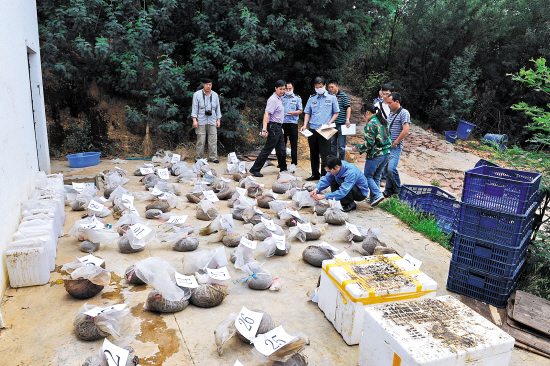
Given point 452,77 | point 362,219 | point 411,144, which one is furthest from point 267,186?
point 452,77

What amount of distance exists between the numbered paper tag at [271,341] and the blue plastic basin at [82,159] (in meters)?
6.01

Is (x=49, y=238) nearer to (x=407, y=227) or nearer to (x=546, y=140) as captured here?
(x=407, y=227)

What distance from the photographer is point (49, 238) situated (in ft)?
10.2

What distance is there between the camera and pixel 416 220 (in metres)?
4.78

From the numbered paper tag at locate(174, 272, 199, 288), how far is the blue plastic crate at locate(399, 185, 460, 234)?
127 inches

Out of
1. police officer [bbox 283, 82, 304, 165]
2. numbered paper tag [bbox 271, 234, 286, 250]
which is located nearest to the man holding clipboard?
police officer [bbox 283, 82, 304, 165]

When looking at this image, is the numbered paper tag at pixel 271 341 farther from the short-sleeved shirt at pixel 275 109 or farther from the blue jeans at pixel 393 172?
the short-sleeved shirt at pixel 275 109

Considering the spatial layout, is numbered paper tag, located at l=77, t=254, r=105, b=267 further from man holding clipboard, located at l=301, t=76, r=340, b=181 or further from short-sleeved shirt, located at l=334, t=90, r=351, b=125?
short-sleeved shirt, located at l=334, t=90, r=351, b=125

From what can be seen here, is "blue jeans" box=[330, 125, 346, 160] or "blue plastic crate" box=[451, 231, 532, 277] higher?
"blue jeans" box=[330, 125, 346, 160]

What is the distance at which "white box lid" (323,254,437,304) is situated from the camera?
7.99 feet

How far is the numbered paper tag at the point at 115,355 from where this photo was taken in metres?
2.01

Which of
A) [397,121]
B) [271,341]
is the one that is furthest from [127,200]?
[397,121]

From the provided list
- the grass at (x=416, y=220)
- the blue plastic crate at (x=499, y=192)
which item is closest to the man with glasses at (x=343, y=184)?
the grass at (x=416, y=220)

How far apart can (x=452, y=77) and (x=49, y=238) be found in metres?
13.5
